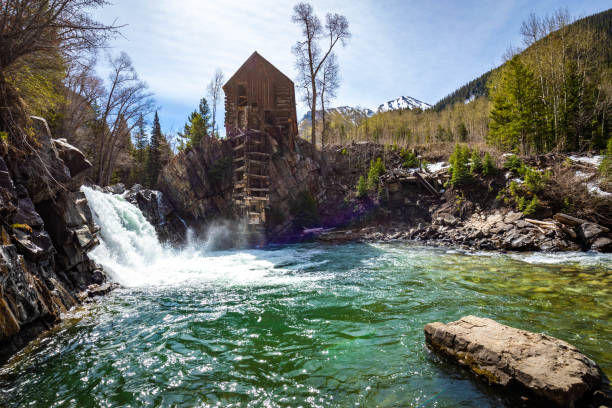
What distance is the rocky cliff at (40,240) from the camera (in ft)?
16.0

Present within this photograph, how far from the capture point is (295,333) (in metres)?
5.09

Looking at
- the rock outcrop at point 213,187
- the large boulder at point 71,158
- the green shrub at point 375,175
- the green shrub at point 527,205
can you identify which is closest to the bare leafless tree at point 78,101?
the rock outcrop at point 213,187

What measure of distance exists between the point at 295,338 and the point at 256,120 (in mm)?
19359

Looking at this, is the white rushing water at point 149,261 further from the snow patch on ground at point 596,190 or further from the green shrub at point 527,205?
the snow patch on ground at point 596,190

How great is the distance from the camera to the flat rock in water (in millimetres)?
2648

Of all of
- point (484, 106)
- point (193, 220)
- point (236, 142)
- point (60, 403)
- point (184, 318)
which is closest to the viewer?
point (60, 403)

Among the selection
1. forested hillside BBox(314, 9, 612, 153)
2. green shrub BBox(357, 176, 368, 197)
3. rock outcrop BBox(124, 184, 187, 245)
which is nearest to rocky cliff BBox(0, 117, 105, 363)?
→ rock outcrop BBox(124, 184, 187, 245)

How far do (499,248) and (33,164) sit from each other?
18.2m

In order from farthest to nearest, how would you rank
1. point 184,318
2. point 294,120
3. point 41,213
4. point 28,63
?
1. point 294,120
2. point 41,213
3. point 28,63
4. point 184,318

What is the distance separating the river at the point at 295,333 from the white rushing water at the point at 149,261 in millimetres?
149

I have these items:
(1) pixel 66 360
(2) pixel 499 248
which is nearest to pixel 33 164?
(1) pixel 66 360

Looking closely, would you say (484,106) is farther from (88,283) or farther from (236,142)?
(88,283)

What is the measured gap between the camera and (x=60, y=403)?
3.34 metres

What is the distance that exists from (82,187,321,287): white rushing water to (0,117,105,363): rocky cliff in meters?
1.21
